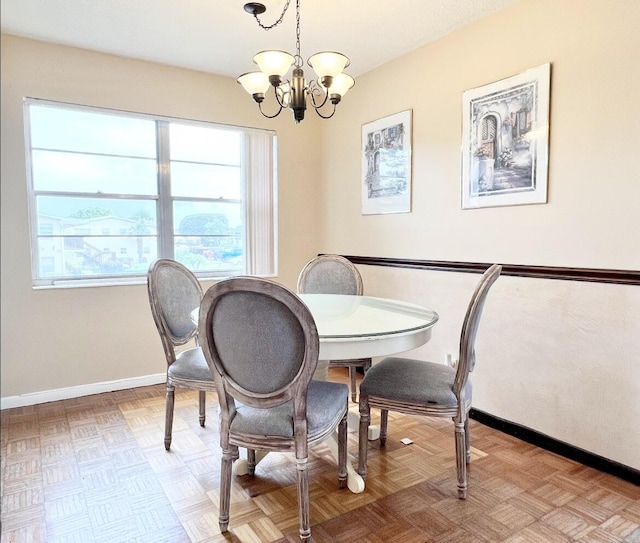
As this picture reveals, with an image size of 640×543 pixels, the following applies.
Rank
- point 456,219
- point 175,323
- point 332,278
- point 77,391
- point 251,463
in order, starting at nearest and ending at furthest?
point 251,463 → point 175,323 → point 456,219 → point 332,278 → point 77,391

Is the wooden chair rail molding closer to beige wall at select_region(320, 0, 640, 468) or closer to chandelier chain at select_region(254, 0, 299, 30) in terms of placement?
beige wall at select_region(320, 0, 640, 468)

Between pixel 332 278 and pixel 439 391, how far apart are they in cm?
130

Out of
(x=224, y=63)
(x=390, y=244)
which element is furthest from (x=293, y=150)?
(x=390, y=244)

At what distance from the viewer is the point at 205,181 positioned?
3746 millimetres

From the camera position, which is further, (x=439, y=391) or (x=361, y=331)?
(x=439, y=391)

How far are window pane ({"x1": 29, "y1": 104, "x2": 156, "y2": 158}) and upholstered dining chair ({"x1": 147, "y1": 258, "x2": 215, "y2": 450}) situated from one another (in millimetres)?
1342

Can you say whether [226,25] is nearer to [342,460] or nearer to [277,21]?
[277,21]

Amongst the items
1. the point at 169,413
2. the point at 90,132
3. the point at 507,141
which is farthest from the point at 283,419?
the point at 90,132

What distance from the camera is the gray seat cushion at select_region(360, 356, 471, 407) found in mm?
2008

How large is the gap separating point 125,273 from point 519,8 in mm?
3148

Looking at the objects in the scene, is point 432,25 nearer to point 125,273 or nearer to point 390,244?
point 390,244

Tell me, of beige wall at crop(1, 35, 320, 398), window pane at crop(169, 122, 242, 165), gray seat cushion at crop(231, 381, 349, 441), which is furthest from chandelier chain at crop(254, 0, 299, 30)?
gray seat cushion at crop(231, 381, 349, 441)

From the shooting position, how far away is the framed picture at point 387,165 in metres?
3.30

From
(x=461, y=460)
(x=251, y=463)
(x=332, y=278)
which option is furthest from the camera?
(x=332, y=278)
